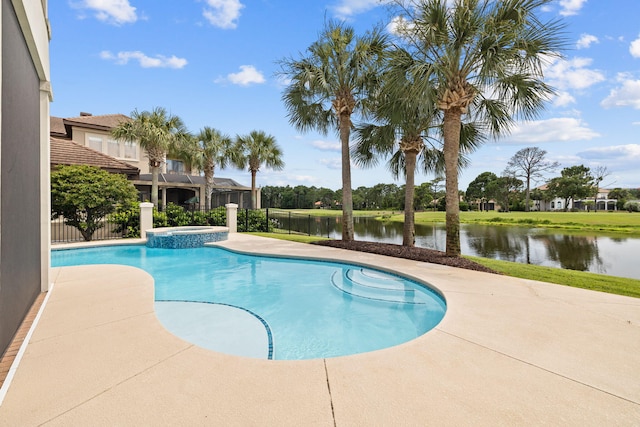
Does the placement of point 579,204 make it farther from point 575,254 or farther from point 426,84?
point 426,84

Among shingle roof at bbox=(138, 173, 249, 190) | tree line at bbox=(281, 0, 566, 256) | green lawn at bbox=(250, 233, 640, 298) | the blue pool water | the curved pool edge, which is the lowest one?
the blue pool water

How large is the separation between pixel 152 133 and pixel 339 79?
10665 mm

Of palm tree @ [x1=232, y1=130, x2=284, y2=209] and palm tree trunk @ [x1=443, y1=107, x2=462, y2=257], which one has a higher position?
palm tree @ [x1=232, y1=130, x2=284, y2=209]

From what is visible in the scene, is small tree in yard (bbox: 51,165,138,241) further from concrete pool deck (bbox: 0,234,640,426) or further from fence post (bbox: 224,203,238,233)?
concrete pool deck (bbox: 0,234,640,426)

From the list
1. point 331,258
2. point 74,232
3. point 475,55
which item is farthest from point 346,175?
point 74,232

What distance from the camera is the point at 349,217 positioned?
11352mm

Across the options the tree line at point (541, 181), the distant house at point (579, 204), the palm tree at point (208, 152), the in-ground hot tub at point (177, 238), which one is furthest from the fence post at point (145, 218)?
the distant house at point (579, 204)

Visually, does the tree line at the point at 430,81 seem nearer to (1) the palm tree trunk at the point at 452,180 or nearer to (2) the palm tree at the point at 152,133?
(1) the palm tree trunk at the point at 452,180

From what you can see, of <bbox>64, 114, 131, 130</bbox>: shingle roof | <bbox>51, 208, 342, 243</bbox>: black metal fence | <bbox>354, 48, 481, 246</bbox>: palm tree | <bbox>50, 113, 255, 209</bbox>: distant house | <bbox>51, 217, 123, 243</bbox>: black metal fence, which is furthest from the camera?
<bbox>64, 114, 131, 130</bbox>: shingle roof

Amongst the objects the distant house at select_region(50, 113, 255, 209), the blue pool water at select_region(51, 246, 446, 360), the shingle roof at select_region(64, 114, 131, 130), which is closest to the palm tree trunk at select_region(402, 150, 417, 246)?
the blue pool water at select_region(51, 246, 446, 360)

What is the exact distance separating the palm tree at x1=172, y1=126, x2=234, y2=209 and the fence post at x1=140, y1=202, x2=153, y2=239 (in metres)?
5.77

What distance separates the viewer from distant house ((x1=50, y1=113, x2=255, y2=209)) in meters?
14.3

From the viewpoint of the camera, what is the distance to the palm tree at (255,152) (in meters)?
20.5

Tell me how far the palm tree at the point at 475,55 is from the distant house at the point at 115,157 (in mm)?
14500
